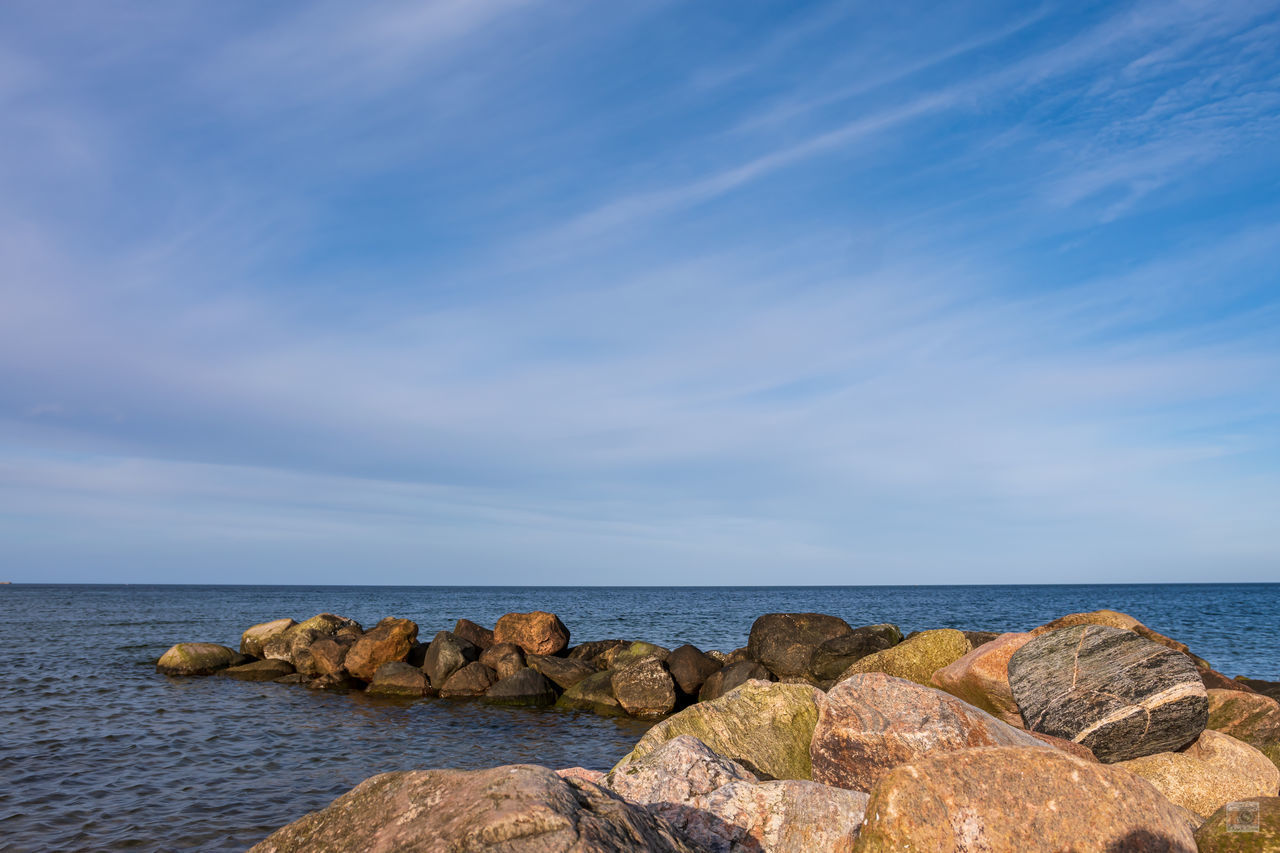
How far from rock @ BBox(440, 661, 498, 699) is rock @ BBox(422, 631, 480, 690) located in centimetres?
25

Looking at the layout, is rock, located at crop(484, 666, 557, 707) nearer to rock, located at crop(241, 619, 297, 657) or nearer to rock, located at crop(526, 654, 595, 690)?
rock, located at crop(526, 654, 595, 690)

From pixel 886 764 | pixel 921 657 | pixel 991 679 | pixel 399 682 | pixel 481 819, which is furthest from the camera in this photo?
pixel 399 682

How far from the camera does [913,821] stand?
4855 millimetres

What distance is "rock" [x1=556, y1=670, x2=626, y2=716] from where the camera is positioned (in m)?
19.1

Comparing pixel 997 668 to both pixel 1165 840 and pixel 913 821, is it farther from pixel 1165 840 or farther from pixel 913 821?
pixel 913 821

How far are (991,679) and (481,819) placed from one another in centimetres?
1035

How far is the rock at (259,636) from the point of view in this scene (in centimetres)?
2591

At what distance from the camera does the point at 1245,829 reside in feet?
17.8

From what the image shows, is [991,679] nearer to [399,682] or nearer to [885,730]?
[885,730]

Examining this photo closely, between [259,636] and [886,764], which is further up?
[886,764]

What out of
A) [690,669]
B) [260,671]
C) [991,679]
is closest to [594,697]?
[690,669]

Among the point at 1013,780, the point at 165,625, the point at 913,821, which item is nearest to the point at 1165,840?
the point at 1013,780

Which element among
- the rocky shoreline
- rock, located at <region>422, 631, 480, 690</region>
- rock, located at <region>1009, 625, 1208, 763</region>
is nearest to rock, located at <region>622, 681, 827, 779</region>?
the rocky shoreline

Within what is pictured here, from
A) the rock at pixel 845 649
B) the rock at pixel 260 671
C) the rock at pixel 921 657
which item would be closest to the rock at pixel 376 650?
the rock at pixel 260 671
